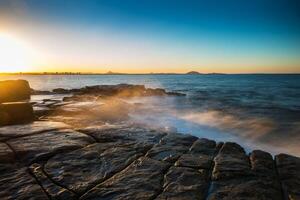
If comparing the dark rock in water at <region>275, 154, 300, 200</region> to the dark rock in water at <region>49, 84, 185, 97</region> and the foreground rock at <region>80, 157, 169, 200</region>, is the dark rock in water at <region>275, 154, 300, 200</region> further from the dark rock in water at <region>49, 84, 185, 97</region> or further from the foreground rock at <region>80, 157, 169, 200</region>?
the dark rock in water at <region>49, 84, 185, 97</region>

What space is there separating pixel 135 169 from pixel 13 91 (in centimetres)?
1890

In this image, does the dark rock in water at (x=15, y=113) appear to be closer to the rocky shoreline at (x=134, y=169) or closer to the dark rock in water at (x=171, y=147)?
the rocky shoreline at (x=134, y=169)

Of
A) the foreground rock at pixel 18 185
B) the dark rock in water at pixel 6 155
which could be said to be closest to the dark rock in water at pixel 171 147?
the foreground rock at pixel 18 185

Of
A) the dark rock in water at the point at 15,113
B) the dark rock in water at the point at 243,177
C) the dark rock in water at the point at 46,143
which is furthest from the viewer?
the dark rock in water at the point at 15,113

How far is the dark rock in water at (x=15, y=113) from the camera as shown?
22.6 ft

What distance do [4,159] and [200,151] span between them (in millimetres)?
3635

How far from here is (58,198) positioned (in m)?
2.99

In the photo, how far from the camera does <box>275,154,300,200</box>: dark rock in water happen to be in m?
3.20

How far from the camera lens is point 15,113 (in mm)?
7188

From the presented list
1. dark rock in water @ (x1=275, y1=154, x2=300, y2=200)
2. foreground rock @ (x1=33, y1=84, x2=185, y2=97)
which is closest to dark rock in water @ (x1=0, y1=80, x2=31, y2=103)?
foreground rock @ (x1=33, y1=84, x2=185, y2=97)

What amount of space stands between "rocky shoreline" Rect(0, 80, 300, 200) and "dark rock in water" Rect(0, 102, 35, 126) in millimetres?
1234

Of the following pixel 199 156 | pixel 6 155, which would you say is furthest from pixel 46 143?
pixel 199 156

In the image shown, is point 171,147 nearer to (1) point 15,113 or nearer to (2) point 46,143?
(2) point 46,143

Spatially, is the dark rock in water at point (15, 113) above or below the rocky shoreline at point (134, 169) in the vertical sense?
above
